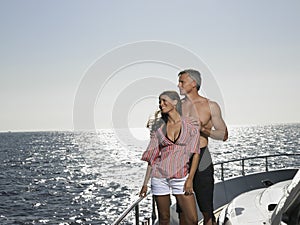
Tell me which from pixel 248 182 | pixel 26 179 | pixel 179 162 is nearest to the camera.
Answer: pixel 179 162

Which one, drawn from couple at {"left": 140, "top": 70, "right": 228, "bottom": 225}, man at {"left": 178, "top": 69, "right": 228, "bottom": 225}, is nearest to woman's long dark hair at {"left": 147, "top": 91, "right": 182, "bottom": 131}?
couple at {"left": 140, "top": 70, "right": 228, "bottom": 225}

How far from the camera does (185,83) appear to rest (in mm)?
3506

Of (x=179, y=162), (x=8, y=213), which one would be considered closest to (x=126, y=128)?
(x=179, y=162)

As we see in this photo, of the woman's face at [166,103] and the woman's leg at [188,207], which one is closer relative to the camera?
the woman's face at [166,103]

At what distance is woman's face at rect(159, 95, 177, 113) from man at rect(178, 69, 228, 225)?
285mm

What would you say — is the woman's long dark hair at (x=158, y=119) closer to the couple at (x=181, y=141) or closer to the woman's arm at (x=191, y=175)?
the couple at (x=181, y=141)

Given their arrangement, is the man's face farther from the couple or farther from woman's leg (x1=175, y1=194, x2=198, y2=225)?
Result: woman's leg (x1=175, y1=194, x2=198, y2=225)

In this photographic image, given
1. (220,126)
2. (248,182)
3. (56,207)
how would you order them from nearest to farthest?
(220,126) < (248,182) < (56,207)

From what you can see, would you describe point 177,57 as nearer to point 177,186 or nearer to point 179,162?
A: point 179,162

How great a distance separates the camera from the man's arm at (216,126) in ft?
11.8

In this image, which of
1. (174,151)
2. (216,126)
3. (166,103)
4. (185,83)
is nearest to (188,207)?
(174,151)

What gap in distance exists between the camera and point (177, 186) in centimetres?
343

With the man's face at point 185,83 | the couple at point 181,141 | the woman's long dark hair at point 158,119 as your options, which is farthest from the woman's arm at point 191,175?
the man's face at point 185,83

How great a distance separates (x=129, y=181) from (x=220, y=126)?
3040 centimetres
